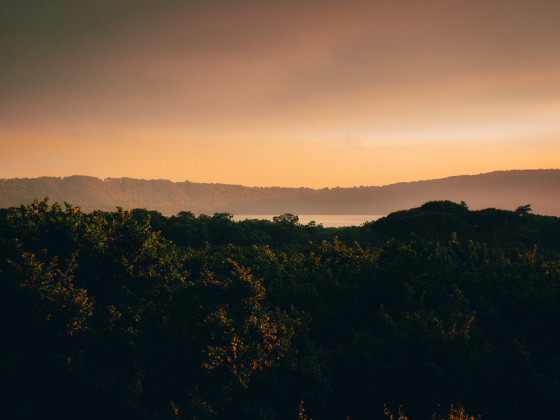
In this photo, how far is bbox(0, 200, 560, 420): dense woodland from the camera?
1817cm

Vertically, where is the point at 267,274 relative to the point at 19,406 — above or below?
above

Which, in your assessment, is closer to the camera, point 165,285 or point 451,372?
point 451,372

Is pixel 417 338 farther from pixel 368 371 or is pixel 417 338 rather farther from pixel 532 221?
pixel 532 221

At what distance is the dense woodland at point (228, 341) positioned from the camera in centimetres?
1817

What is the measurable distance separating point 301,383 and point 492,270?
16.9m

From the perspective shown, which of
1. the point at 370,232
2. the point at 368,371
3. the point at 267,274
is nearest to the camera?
the point at 368,371

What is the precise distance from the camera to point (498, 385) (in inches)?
810

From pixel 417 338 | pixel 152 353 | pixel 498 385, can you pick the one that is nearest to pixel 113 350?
pixel 152 353

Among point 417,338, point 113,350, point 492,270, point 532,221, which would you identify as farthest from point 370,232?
point 113,350

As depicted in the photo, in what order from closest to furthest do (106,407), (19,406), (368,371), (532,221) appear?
(19,406) → (106,407) → (368,371) → (532,221)

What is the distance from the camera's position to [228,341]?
63.1ft

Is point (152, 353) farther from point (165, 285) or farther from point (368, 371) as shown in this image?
point (368, 371)

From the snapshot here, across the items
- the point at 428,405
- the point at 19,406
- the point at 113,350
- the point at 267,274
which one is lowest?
the point at 428,405

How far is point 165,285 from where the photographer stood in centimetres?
2247
